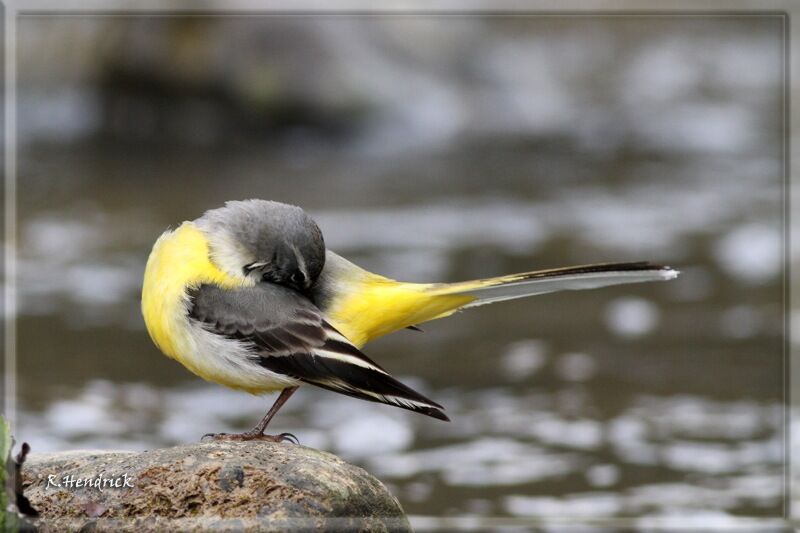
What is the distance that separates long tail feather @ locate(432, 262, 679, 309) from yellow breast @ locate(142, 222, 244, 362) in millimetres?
966

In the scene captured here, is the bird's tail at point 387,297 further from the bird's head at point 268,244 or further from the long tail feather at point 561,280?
the bird's head at point 268,244

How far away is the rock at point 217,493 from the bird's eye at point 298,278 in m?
0.72

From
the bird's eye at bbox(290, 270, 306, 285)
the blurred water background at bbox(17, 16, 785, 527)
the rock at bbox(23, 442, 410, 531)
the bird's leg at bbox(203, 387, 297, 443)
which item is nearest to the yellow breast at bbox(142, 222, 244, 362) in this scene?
the bird's eye at bbox(290, 270, 306, 285)

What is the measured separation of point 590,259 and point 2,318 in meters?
5.56

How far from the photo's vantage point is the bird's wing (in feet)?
15.6

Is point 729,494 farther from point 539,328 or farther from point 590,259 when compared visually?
point 590,259

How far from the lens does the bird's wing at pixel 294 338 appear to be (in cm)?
475

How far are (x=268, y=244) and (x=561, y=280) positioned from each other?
1.21 metres

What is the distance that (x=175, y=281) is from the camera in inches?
196
